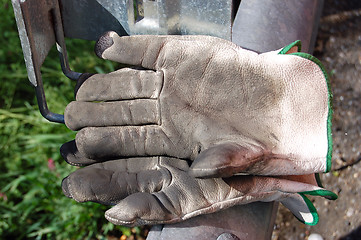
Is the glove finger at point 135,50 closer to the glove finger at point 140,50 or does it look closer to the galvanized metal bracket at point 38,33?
the glove finger at point 140,50

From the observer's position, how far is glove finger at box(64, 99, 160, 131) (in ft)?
4.81

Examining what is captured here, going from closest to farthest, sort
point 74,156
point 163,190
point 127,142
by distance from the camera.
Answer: point 163,190, point 127,142, point 74,156

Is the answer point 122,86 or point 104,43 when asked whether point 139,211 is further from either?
point 104,43

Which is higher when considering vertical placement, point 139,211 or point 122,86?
point 122,86

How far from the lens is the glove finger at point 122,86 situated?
148 centimetres

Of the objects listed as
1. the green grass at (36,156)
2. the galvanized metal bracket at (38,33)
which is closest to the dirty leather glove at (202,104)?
the galvanized metal bracket at (38,33)

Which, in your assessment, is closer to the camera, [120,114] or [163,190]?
[163,190]

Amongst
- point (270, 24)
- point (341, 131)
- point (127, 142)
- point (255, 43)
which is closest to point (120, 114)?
point (127, 142)

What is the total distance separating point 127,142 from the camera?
1.46m

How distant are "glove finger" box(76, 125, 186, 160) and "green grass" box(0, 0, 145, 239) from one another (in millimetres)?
1046

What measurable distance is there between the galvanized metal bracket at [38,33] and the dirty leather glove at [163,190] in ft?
1.48

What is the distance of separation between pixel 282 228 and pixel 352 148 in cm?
78

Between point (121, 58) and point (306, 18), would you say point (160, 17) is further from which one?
point (306, 18)

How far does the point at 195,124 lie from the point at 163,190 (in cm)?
27
